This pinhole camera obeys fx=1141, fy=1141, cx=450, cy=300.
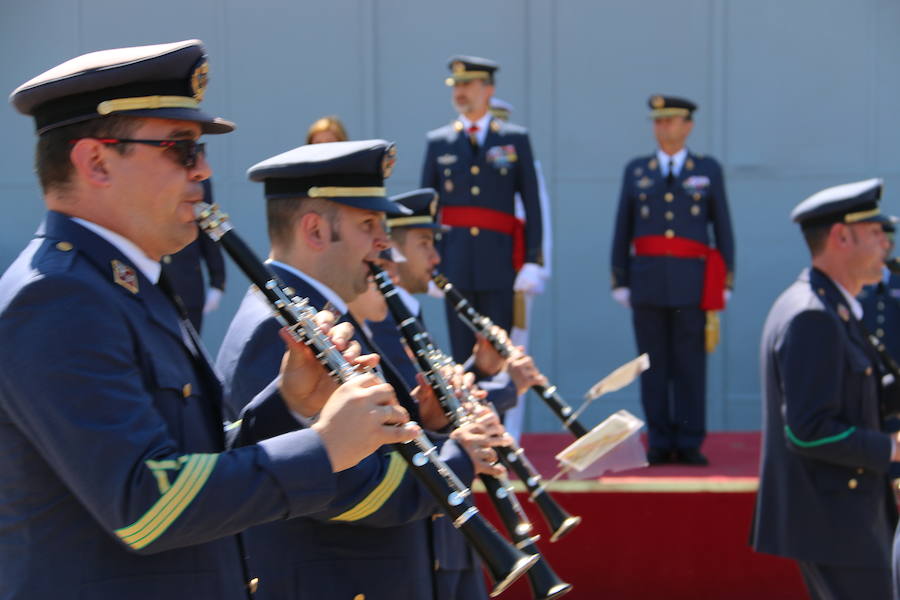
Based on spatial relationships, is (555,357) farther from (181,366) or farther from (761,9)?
(181,366)

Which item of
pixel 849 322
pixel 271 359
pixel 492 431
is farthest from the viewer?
pixel 849 322

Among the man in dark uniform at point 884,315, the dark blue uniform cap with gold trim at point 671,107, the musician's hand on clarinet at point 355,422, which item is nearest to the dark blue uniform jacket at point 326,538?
the musician's hand on clarinet at point 355,422

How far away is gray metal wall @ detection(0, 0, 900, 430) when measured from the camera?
26.9 ft

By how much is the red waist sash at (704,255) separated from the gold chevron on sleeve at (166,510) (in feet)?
17.2

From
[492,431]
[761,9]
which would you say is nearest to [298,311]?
[492,431]

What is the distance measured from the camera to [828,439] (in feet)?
12.6

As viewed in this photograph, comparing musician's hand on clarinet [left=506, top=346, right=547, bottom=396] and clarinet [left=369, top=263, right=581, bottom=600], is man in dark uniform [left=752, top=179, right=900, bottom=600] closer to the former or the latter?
musician's hand on clarinet [left=506, top=346, right=547, bottom=396]

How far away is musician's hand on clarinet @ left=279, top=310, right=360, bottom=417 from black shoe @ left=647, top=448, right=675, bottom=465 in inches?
162

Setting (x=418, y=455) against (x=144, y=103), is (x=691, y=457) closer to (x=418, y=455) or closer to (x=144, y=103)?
(x=418, y=455)

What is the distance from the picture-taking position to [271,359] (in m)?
2.64

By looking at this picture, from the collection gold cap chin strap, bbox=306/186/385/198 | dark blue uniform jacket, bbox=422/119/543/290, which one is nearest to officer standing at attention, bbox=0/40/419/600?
gold cap chin strap, bbox=306/186/385/198

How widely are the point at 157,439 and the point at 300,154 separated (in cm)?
141

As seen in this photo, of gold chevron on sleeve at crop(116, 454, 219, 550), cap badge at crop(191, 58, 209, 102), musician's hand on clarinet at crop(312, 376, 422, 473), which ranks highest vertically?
cap badge at crop(191, 58, 209, 102)

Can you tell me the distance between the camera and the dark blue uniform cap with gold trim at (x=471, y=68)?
258 inches
